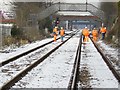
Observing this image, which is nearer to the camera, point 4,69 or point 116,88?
point 116,88

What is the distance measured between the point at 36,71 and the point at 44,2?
59992mm

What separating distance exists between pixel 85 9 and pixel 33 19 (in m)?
16.0

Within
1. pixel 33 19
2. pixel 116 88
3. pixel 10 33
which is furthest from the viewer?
pixel 33 19

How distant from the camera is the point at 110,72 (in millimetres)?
13484

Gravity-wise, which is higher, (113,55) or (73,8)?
(113,55)

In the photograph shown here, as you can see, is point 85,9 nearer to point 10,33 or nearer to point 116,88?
point 10,33

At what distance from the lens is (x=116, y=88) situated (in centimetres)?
980

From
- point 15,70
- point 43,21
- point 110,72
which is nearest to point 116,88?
point 110,72

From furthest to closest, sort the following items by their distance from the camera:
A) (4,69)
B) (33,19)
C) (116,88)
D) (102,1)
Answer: (102,1) → (33,19) → (4,69) → (116,88)

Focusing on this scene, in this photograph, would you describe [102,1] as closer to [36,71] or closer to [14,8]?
[14,8]

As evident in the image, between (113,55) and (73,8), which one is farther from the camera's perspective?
(73,8)

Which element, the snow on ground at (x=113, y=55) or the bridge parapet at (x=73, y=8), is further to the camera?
the bridge parapet at (x=73, y=8)

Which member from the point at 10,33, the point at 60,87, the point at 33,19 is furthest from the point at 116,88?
the point at 33,19

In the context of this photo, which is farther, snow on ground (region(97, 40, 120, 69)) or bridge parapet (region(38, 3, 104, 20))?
bridge parapet (region(38, 3, 104, 20))
